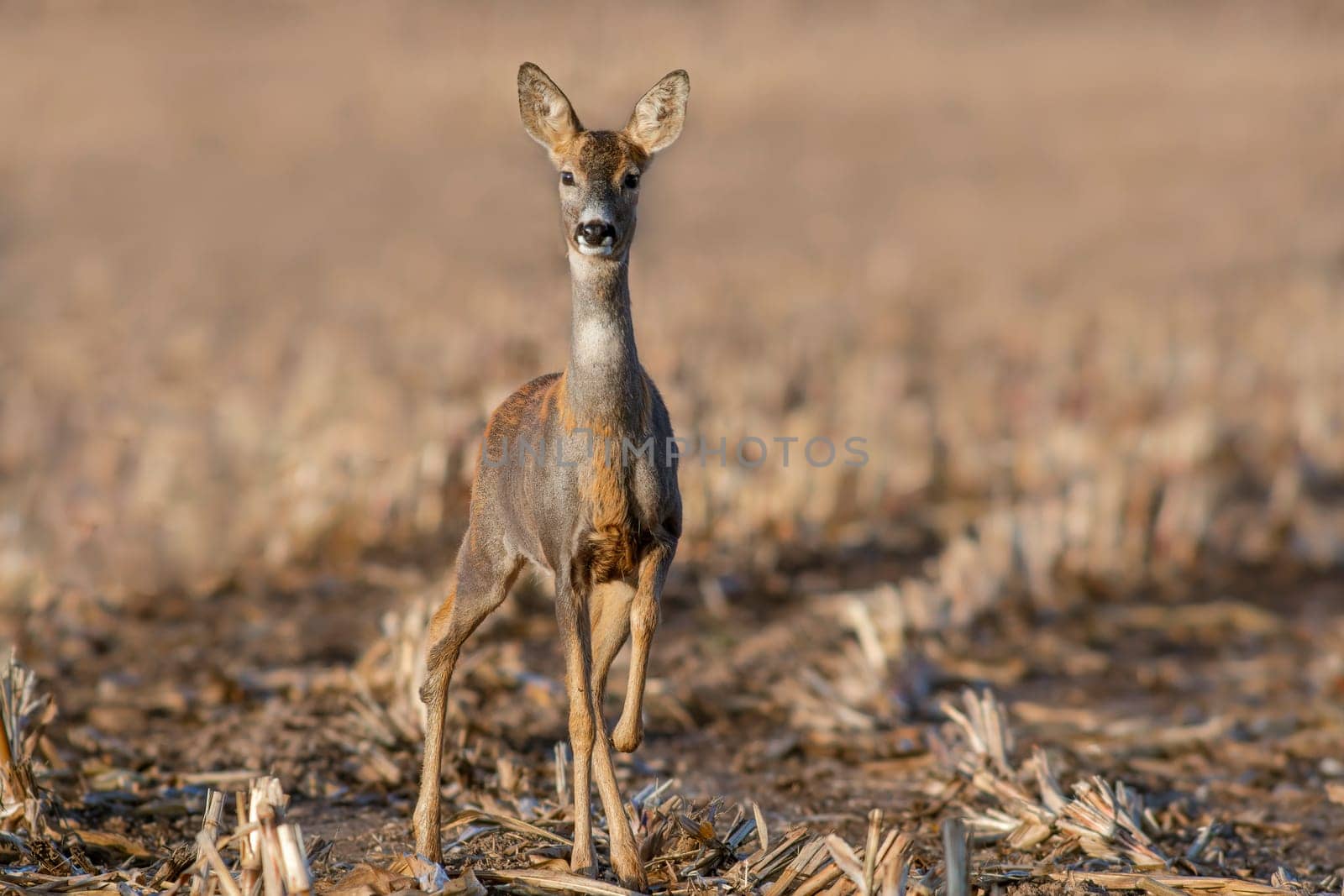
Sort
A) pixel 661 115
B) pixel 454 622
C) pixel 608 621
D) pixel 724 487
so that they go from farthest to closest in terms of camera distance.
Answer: pixel 724 487 < pixel 454 622 < pixel 608 621 < pixel 661 115

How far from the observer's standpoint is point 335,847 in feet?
18.1

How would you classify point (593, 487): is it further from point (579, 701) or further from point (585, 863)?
point (585, 863)

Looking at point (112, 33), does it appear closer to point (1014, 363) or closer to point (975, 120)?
point (975, 120)

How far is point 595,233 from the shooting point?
179 inches

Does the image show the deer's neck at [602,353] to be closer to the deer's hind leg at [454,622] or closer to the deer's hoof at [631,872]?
the deer's hind leg at [454,622]

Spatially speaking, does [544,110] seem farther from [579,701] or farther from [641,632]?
[579,701]

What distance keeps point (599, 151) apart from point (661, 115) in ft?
1.15

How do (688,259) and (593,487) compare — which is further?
(688,259)

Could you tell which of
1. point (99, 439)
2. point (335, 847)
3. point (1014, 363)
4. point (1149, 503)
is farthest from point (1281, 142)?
point (335, 847)

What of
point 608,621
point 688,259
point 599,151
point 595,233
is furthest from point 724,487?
point 688,259

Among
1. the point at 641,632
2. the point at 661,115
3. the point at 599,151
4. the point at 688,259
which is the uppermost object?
the point at 688,259

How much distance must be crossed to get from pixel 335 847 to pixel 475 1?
3001 centimetres

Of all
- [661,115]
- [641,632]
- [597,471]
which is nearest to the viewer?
[597,471]

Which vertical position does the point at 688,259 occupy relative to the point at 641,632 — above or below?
above
